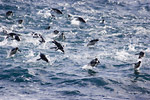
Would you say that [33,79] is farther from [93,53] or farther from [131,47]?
[131,47]

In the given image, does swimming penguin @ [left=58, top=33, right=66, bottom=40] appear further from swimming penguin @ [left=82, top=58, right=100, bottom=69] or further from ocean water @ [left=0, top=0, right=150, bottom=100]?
swimming penguin @ [left=82, top=58, right=100, bottom=69]

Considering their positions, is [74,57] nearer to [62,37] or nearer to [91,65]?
[91,65]

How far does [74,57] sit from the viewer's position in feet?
41.6

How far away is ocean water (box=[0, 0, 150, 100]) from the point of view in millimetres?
9039

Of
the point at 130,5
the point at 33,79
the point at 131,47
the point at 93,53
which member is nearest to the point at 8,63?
the point at 33,79

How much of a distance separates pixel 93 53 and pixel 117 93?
437 centimetres

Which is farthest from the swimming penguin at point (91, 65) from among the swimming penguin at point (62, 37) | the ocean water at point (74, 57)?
the swimming penguin at point (62, 37)

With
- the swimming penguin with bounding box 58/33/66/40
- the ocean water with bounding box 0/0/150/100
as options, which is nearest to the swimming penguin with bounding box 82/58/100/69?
the ocean water with bounding box 0/0/150/100

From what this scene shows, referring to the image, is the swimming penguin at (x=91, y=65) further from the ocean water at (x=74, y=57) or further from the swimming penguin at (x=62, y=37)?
the swimming penguin at (x=62, y=37)

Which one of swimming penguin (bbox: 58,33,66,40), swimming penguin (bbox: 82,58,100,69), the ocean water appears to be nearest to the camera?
the ocean water

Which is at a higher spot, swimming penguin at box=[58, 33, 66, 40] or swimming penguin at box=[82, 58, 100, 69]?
swimming penguin at box=[58, 33, 66, 40]

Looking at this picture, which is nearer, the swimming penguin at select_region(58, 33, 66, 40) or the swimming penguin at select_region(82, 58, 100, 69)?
the swimming penguin at select_region(82, 58, 100, 69)

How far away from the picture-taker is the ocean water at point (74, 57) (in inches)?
356

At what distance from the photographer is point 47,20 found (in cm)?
1983
